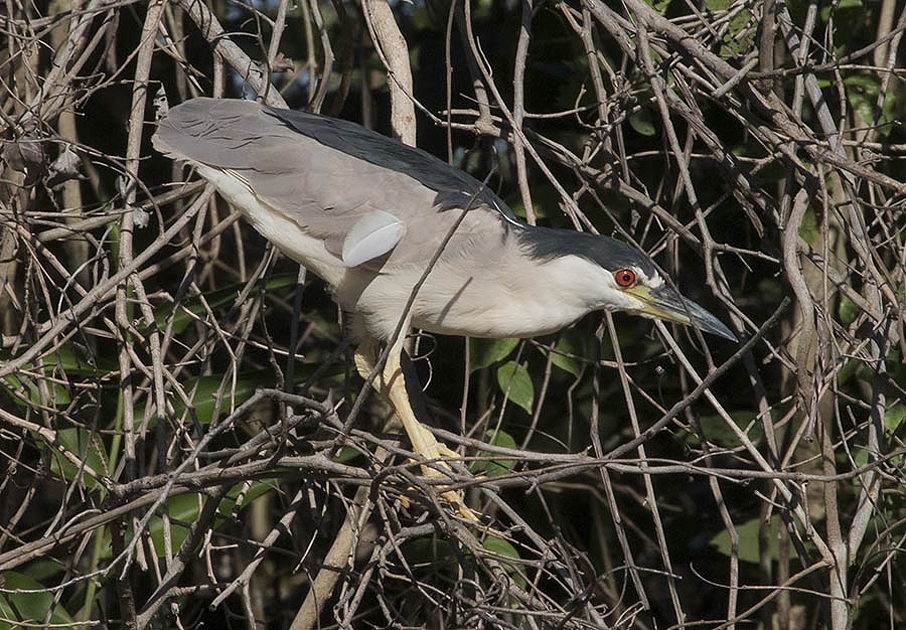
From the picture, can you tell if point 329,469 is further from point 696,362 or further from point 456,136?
point 456,136

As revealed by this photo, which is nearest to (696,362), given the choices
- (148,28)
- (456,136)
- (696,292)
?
(696,292)

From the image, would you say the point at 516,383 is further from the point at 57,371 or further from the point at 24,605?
the point at 24,605

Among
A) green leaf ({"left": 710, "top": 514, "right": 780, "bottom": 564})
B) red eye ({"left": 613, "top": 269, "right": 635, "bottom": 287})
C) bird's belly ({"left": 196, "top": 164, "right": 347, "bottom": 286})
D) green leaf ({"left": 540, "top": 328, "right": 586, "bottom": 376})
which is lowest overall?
green leaf ({"left": 710, "top": 514, "right": 780, "bottom": 564})

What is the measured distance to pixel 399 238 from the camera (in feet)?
7.33

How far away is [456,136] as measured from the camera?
10.7 feet

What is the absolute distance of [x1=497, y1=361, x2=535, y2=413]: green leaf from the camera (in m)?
2.48

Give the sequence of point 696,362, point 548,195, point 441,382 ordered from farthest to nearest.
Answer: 1. point 441,382
2. point 696,362
3. point 548,195

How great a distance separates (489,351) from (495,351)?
0.9 inches

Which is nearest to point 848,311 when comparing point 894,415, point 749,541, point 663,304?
point 894,415

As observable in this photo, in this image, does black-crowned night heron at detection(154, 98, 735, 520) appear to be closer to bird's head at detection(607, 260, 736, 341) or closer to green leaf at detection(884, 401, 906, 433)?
bird's head at detection(607, 260, 736, 341)

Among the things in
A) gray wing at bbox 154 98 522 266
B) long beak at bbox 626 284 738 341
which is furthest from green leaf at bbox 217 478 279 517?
long beak at bbox 626 284 738 341

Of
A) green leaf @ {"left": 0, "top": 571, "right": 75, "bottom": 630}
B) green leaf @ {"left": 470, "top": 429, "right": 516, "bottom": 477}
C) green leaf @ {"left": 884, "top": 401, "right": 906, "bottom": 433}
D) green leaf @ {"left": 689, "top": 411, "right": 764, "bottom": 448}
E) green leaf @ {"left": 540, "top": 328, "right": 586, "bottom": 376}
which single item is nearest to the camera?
green leaf @ {"left": 0, "top": 571, "right": 75, "bottom": 630}

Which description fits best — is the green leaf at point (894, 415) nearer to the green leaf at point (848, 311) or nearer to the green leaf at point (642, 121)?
the green leaf at point (848, 311)

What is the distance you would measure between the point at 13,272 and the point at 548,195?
146cm
